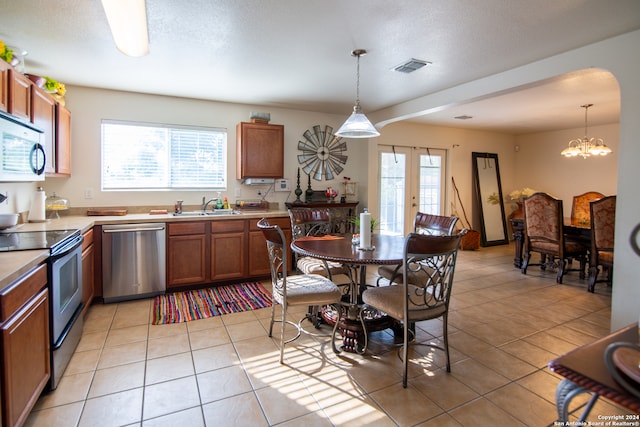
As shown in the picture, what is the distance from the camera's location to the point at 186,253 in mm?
3900

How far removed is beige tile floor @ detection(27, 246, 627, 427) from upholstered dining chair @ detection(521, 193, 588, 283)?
47.4 inches

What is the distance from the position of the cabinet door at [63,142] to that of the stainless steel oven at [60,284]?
95 centimetres

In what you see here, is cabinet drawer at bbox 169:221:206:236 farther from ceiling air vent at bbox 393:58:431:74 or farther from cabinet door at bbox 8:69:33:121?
ceiling air vent at bbox 393:58:431:74

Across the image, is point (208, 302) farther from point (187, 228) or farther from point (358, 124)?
point (358, 124)

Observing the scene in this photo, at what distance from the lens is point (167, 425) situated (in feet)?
5.80

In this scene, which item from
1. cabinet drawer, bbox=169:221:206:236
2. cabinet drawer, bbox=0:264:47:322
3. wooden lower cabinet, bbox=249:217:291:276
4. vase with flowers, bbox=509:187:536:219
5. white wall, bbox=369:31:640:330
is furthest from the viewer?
vase with flowers, bbox=509:187:536:219

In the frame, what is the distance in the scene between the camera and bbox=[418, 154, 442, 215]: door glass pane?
6512 millimetres

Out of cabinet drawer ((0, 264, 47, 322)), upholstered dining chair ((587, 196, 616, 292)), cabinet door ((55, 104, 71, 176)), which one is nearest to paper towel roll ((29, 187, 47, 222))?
cabinet door ((55, 104, 71, 176))

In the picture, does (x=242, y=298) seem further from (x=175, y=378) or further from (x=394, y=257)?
(x=394, y=257)

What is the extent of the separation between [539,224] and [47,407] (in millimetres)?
5324

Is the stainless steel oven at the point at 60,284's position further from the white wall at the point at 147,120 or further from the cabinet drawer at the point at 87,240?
the white wall at the point at 147,120

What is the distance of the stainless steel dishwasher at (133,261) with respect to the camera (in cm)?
348

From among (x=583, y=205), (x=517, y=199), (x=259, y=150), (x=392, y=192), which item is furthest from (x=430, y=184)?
(x=259, y=150)

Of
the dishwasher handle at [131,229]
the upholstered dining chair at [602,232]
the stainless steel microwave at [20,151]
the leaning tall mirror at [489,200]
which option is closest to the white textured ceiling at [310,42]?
the stainless steel microwave at [20,151]
